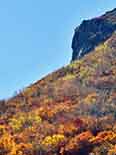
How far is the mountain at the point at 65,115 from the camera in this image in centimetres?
11750

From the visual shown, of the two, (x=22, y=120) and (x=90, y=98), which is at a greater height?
(x=90, y=98)

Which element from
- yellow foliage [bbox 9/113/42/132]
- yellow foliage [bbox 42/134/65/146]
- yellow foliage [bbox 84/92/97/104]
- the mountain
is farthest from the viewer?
yellow foliage [bbox 84/92/97/104]

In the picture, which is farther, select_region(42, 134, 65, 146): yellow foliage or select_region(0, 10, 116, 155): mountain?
select_region(42, 134, 65, 146): yellow foliage

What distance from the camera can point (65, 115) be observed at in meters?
148

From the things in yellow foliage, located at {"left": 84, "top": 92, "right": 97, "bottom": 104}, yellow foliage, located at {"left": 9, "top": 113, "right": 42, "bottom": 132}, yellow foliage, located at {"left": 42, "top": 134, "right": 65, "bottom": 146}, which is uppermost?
yellow foliage, located at {"left": 84, "top": 92, "right": 97, "bottom": 104}

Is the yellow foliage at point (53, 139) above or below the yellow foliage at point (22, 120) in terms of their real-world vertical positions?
below

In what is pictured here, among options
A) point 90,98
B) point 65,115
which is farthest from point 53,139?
point 90,98

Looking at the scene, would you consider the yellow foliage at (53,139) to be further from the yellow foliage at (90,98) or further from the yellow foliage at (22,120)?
the yellow foliage at (90,98)

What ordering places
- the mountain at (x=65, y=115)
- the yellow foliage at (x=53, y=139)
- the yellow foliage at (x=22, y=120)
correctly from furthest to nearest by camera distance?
the yellow foliage at (x=22, y=120) < the yellow foliage at (x=53, y=139) < the mountain at (x=65, y=115)

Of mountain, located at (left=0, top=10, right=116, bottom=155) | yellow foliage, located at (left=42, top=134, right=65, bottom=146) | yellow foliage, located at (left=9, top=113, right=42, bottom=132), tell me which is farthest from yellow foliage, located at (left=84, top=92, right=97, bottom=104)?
yellow foliage, located at (left=42, top=134, right=65, bottom=146)

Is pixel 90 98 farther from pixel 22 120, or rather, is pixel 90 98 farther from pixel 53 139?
pixel 53 139

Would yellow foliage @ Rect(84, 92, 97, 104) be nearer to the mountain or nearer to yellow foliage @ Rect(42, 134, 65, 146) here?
the mountain

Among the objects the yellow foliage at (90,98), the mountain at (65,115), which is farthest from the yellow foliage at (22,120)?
the yellow foliage at (90,98)

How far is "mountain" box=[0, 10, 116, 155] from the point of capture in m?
118
